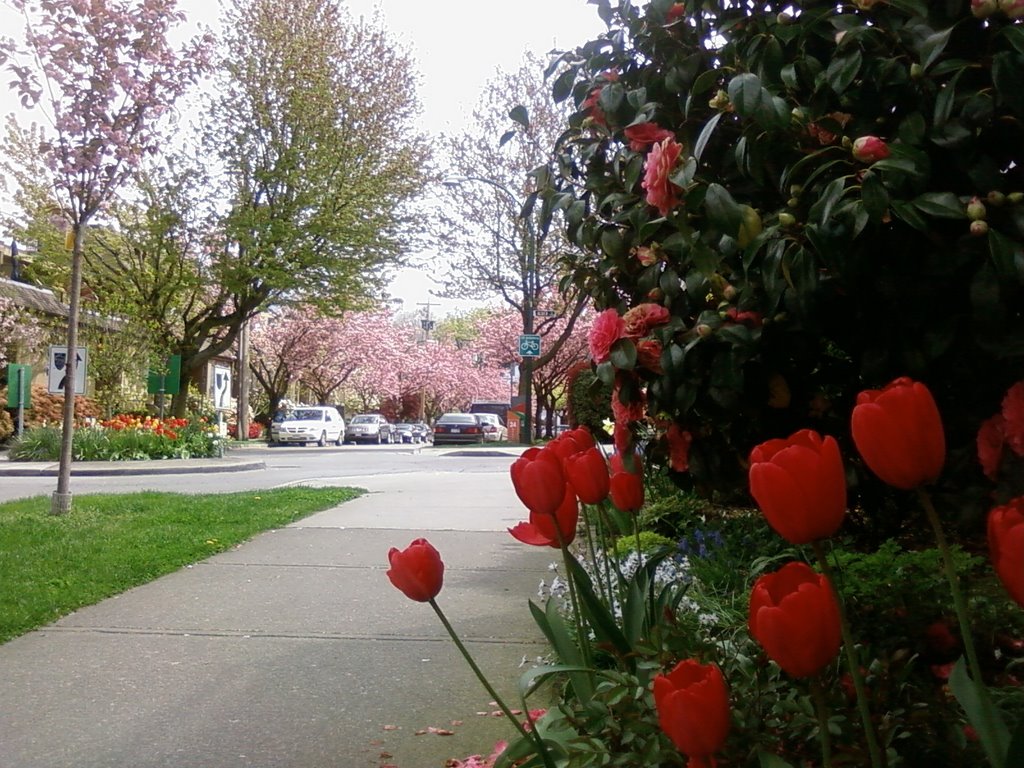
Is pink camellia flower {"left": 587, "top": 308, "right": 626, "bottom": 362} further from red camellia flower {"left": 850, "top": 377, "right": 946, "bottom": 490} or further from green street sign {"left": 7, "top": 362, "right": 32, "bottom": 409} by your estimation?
green street sign {"left": 7, "top": 362, "right": 32, "bottom": 409}

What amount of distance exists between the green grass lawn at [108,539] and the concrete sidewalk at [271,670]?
206mm

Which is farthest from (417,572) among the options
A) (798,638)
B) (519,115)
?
(519,115)

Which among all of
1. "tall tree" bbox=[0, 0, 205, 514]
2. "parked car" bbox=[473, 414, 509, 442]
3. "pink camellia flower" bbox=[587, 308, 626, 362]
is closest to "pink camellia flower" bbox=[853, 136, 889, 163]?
"pink camellia flower" bbox=[587, 308, 626, 362]

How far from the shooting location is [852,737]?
1.93 metres

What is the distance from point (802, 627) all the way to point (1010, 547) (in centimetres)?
28

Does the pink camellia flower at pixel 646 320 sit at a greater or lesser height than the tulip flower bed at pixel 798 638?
greater

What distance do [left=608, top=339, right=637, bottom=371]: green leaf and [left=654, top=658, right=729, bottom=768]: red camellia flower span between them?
0.96 m

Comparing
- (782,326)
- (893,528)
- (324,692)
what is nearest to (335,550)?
(324,692)

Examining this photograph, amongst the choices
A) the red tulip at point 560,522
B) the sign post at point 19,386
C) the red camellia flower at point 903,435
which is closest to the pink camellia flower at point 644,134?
the red tulip at point 560,522

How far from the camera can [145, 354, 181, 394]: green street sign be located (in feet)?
82.8

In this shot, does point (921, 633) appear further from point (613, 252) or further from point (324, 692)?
point (324, 692)

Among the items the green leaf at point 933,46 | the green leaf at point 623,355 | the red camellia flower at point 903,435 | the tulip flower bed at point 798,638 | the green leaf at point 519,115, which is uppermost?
the green leaf at point 519,115

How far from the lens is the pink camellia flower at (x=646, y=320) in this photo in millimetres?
2389

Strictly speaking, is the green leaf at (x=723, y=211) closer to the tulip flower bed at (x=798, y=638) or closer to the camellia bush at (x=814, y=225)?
the camellia bush at (x=814, y=225)
